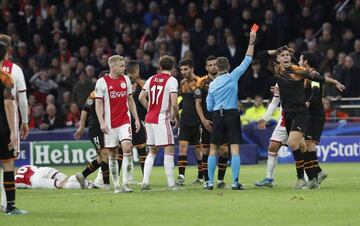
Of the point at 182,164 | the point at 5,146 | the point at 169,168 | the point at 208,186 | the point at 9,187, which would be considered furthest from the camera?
the point at 182,164

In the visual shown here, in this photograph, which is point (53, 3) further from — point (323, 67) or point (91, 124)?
point (91, 124)

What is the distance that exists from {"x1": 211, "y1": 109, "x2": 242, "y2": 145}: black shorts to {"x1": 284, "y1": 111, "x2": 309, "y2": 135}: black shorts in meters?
0.88

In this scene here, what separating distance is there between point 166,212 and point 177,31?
1806cm

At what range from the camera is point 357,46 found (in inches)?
1103

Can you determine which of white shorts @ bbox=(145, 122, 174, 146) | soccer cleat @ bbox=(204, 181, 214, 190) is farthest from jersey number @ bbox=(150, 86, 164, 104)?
soccer cleat @ bbox=(204, 181, 214, 190)

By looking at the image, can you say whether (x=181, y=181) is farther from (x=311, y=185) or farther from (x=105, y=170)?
(x=311, y=185)

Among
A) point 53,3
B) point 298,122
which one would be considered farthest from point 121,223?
point 53,3

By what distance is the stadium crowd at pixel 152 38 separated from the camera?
95.2 feet

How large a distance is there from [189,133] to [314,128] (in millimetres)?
2767

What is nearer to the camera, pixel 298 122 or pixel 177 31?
pixel 298 122

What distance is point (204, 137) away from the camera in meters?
19.0

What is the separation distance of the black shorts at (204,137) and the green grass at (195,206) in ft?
3.83

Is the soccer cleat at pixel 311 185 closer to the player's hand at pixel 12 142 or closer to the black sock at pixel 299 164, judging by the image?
the black sock at pixel 299 164

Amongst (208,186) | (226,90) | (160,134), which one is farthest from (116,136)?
(226,90)
